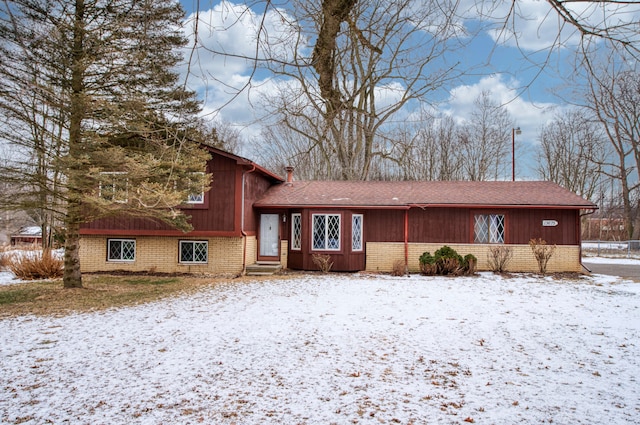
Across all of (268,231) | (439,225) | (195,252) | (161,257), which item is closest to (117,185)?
(195,252)

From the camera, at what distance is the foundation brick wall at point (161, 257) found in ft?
48.1

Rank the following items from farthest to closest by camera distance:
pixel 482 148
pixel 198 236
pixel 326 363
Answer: pixel 482 148 → pixel 198 236 → pixel 326 363

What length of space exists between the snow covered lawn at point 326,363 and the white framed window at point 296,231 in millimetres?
6103

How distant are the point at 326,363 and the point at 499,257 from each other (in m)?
11.6

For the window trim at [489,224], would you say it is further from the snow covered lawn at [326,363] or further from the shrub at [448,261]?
the snow covered lawn at [326,363]

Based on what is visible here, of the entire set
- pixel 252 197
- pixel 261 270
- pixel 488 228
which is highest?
pixel 252 197

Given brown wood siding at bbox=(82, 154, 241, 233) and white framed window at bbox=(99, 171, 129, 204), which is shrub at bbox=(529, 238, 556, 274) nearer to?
brown wood siding at bbox=(82, 154, 241, 233)

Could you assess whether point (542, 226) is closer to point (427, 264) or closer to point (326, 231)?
point (427, 264)

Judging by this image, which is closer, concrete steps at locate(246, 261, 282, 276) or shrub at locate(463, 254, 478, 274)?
shrub at locate(463, 254, 478, 274)

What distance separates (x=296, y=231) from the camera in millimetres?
16000

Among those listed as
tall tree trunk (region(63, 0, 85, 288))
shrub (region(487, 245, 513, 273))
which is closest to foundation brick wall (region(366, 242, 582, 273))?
shrub (region(487, 245, 513, 273))

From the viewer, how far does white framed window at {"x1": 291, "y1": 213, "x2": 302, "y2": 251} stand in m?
15.8

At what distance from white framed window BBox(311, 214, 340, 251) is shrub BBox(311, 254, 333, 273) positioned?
0.38 m

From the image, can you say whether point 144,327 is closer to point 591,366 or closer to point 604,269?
point 591,366
